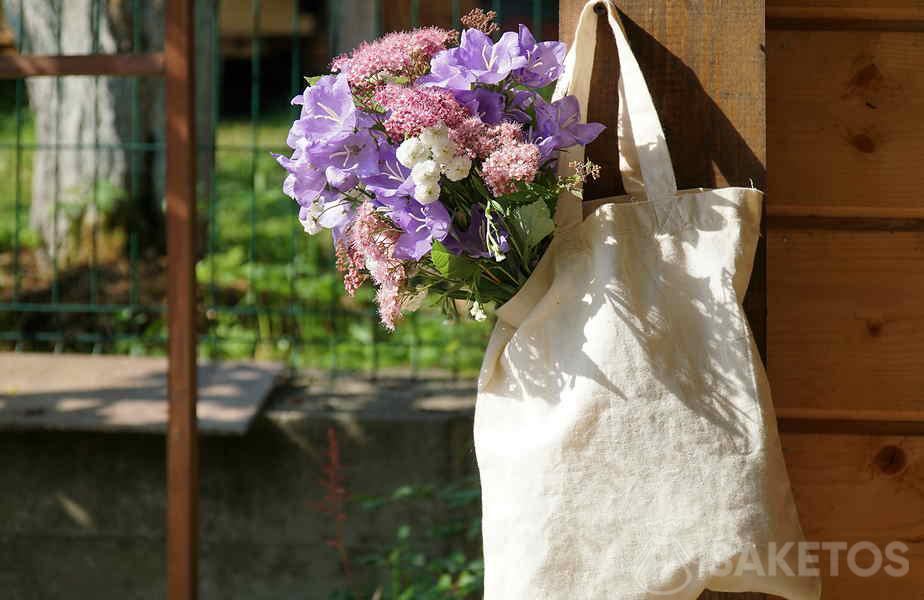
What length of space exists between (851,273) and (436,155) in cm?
92

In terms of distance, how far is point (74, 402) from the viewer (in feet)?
12.2

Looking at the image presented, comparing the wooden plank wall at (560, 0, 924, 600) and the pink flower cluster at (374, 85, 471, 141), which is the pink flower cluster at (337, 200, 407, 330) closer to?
the pink flower cluster at (374, 85, 471, 141)

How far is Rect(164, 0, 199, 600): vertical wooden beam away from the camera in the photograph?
2.67 m

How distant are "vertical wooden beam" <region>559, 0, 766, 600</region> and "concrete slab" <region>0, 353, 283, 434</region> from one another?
2.40 meters

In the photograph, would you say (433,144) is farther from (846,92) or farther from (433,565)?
(433,565)

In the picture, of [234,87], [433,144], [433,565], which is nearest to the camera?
[433,144]

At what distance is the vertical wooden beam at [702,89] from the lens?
57.9 inches

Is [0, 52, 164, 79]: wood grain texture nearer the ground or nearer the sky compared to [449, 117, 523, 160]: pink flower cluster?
nearer the sky

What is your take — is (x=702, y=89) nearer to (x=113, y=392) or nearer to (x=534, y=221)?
(x=534, y=221)

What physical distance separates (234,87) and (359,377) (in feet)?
25.5

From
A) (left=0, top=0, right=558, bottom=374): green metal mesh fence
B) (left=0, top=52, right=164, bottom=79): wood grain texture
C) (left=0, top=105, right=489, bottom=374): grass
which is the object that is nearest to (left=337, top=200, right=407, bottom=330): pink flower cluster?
(left=0, top=52, right=164, bottom=79): wood grain texture

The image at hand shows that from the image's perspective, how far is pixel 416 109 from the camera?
1233mm

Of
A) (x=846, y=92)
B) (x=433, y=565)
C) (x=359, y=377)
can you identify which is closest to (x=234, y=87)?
(x=359, y=377)

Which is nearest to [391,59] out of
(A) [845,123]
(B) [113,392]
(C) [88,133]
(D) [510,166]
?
(D) [510,166]
